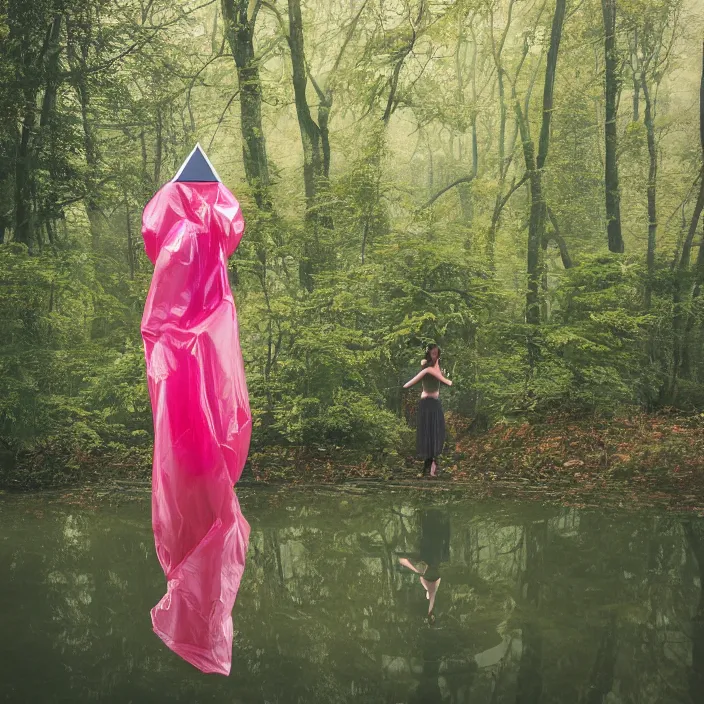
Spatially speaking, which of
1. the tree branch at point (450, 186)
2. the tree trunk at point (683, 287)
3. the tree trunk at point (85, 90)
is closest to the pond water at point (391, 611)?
the tree trunk at point (683, 287)

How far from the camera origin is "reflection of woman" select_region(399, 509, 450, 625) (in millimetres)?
4520

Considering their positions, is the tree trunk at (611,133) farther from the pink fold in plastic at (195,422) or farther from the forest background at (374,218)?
the pink fold in plastic at (195,422)

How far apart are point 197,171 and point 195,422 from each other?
1048mm

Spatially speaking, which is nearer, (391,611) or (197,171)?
(197,171)

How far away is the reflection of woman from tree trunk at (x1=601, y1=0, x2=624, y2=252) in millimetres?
5815

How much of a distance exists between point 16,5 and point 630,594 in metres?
9.51

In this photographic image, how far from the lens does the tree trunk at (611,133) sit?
35.1ft

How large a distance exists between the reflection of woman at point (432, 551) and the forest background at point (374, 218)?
2.19m

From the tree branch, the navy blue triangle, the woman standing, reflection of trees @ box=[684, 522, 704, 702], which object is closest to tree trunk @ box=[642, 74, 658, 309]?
the tree branch

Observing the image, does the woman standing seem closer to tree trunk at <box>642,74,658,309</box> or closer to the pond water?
the pond water

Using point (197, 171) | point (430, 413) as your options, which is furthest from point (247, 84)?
point (197, 171)

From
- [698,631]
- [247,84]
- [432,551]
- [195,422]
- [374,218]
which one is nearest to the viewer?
[195,422]

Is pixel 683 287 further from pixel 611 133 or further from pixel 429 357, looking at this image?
pixel 429 357

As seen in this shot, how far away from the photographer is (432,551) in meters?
5.38
